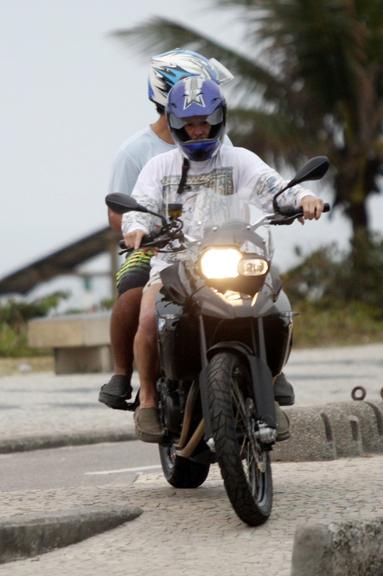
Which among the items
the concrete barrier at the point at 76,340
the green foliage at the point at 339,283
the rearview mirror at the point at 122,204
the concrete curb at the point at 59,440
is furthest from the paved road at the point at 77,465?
the green foliage at the point at 339,283

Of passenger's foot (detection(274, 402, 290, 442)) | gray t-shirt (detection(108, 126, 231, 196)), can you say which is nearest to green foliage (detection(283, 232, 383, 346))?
gray t-shirt (detection(108, 126, 231, 196))

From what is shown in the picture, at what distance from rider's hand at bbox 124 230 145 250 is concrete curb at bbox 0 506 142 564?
109 cm

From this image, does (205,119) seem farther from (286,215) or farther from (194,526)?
(194,526)

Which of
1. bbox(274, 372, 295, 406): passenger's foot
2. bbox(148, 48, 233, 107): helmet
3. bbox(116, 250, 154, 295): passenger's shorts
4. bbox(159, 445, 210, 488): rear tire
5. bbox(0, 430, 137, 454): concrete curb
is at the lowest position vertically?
bbox(0, 430, 137, 454): concrete curb

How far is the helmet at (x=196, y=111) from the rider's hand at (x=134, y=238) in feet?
1.57

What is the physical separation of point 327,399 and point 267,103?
75.4 feet

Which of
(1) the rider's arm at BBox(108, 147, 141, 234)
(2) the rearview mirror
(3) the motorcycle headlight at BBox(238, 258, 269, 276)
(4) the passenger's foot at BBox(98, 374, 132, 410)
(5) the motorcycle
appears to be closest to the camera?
(5) the motorcycle

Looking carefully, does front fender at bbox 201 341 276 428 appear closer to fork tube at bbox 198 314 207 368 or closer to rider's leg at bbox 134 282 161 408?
fork tube at bbox 198 314 207 368

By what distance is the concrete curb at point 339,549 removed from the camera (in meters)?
5.52

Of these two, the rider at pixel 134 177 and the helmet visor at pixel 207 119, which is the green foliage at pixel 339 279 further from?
the helmet visor at pixel 207 119

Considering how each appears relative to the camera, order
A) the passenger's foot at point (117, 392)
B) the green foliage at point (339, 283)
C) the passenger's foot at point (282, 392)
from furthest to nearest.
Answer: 1. the green foliage at point (339, 283)
2. the passenger's foot at point (117, 392)
3. the passenger's foot at point (282, 392)

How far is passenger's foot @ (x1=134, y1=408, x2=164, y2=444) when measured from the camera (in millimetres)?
7309

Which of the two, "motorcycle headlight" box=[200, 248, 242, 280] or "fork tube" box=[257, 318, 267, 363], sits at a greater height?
"motorcycle headlight" box=[200, 248, 242, 280]

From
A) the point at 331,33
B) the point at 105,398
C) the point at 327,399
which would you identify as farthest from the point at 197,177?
the point at 331,33
